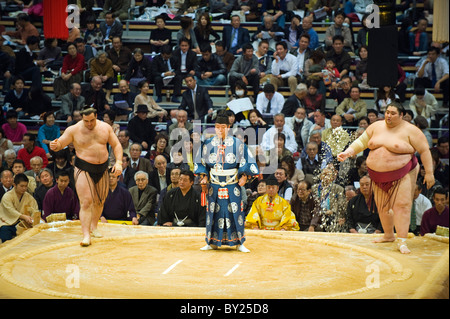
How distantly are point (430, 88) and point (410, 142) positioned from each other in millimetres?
3009

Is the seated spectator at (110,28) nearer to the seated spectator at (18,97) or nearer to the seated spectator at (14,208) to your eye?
the seated spectator at (18,97)

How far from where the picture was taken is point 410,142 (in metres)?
4.22

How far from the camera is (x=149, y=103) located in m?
6.71

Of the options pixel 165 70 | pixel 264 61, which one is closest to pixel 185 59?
pixel 165 70

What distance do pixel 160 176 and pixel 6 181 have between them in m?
1.22

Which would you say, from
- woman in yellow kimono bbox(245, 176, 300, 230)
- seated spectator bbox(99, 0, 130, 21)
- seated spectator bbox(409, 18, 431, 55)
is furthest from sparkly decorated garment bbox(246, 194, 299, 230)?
seated spectator bbox(99, 0, 130, 21)

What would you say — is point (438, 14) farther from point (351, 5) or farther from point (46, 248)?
point (351, 5)

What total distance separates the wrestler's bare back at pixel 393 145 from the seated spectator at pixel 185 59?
124 inches

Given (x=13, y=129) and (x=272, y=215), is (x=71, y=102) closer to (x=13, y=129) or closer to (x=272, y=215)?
(x=13, y=129)

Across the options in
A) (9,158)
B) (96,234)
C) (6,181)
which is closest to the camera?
(96,234)

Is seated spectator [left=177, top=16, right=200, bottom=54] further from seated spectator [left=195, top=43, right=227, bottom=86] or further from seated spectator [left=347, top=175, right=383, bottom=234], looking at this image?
seated spectator [left=347, top=175, right=383, bottom=234]

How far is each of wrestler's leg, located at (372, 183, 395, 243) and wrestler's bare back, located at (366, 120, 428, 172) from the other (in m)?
0.16

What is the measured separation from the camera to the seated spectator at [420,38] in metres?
7.41

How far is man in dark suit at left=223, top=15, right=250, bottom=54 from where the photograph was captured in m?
7.35
